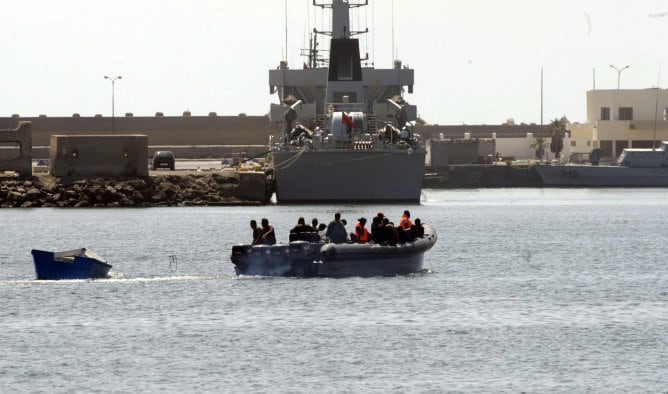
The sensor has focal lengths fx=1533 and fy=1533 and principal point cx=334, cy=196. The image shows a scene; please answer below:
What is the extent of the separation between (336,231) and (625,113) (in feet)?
425

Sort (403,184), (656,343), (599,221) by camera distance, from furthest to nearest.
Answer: (403,184) → (599,221) → (656,343)

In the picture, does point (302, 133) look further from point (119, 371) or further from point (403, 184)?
point (119, 371)

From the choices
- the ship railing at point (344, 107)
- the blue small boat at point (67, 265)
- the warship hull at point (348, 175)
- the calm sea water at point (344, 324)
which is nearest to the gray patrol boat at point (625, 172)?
the ship railing at point (344, 107)

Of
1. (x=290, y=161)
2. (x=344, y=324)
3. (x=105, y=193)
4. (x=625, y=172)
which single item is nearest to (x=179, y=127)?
(x=625, y=172)

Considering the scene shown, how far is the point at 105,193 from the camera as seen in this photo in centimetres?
8944

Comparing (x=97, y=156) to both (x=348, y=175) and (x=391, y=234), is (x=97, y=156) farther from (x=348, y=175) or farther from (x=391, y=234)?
(x=391, y=234)

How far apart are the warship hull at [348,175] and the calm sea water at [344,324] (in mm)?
25255

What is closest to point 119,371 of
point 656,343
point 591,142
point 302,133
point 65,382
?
point 65,382

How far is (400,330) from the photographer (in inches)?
1405

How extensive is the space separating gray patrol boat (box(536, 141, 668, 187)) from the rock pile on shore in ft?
190

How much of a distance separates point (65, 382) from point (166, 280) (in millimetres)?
15637

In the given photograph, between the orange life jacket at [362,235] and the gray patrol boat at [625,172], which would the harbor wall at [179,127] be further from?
the orange life jacket at [362,235]

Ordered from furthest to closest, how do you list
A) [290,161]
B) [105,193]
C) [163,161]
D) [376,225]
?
[163,161], [105,193], [290,161], [376,225]

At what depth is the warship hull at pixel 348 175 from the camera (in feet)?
285
